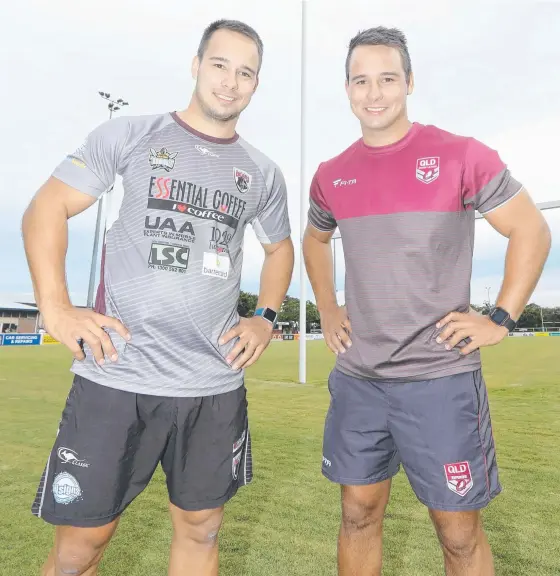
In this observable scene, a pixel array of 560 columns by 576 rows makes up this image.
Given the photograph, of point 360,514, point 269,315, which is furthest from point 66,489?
point 360,514

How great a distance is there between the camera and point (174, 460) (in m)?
1.62

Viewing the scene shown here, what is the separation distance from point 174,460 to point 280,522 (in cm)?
161

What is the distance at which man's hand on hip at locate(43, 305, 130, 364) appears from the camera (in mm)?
1454

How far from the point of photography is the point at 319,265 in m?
2.30

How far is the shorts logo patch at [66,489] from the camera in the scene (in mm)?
1496

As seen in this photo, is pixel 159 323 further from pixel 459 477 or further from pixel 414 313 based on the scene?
pixel 459 477

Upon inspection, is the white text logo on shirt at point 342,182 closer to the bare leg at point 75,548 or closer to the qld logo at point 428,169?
the qld logo at point 428,169

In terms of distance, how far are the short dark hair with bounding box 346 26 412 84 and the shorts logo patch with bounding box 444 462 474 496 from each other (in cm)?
151

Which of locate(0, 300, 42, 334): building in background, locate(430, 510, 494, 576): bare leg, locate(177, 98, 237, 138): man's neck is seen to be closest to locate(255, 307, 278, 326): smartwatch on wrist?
locate(177, 98, 237, 138): man's neck

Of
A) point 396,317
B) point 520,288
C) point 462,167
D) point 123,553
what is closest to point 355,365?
point 396,317

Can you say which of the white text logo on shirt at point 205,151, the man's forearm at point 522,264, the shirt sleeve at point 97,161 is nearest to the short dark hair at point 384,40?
the white text logo on shirt at point 205,151

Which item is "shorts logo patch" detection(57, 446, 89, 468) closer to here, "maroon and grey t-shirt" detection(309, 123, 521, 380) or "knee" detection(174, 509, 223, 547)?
Answer: "knee" detection(174, 509, 223, 547)

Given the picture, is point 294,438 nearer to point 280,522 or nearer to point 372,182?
point 280,522

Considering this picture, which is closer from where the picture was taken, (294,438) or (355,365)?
(355,365)
